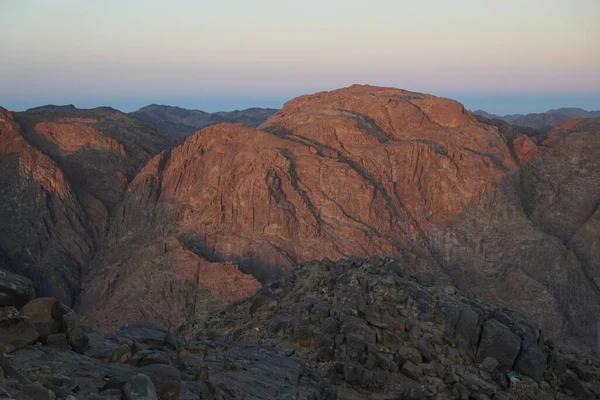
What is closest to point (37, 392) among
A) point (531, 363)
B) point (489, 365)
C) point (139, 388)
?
point (139, 388)

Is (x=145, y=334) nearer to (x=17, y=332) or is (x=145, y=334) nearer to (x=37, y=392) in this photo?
(x=17, y=332)

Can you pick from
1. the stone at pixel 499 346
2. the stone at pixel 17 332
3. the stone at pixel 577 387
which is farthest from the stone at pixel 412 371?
the stone at pixel 17 332

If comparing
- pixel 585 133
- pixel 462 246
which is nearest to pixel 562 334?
pixel 462 246

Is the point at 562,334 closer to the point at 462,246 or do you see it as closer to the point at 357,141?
the point at 462,246

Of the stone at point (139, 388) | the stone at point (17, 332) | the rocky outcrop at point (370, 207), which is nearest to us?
the stone at point (139, 388)

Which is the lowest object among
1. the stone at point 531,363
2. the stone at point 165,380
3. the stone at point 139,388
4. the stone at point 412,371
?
the stone at point 531,363

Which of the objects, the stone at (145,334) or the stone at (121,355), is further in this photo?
the stone at (145,334)

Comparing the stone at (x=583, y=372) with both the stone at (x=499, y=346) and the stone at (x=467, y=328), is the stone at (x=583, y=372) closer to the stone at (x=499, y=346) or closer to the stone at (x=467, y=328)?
the stone at (x=499, y=346)
